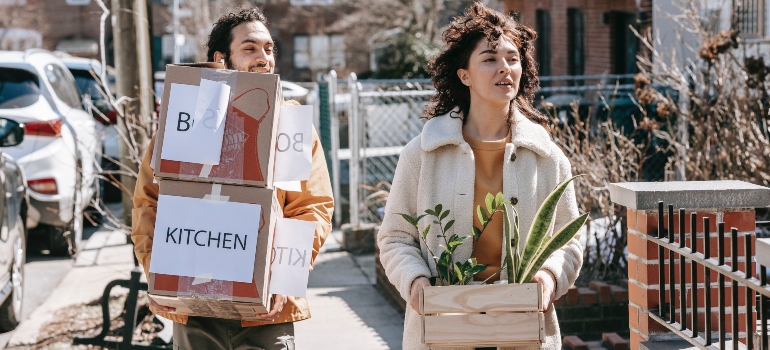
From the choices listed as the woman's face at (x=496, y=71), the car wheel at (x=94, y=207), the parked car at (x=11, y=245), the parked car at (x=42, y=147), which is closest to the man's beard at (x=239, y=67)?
the woman's face at (x=496, y=71)

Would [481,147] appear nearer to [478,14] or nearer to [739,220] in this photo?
[478,14]

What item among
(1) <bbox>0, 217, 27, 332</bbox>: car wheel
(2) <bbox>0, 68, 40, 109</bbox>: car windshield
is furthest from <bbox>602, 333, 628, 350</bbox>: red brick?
(2) <bbox>0, 68, 40, 109</bbox>: car windshield

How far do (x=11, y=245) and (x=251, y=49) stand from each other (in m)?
3.76

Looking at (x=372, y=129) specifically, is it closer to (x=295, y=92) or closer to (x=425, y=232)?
(x=295, y=92)

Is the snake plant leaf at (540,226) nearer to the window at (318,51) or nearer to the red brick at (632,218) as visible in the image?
the red brick at (632,218)

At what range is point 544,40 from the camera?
19.0 m

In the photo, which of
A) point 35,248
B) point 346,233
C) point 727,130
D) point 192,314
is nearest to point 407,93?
point 346,233

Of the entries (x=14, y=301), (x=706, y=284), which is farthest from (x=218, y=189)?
(x=14, y=301)

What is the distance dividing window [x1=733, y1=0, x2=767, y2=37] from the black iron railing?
25.3 feet

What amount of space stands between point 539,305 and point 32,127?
7.42m

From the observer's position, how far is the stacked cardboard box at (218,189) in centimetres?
317

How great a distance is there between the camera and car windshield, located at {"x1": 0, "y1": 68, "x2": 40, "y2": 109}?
30.9 ft

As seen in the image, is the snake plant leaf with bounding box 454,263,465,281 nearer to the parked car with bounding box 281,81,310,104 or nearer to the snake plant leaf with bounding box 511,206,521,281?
the snake plant leaf with bounding box 511,206,521,281

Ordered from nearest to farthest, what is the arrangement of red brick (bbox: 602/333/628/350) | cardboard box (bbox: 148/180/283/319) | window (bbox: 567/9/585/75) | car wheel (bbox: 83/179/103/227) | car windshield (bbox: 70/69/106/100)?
cardboard box (bbox: 148/180/283/319) → red brick (bbox: 602/333/628/350) → car wheel (bbox: 83/179/103/227) → car windshield (bbox: 70/69/106/100) → window (bbox: 567/9/585/75)
